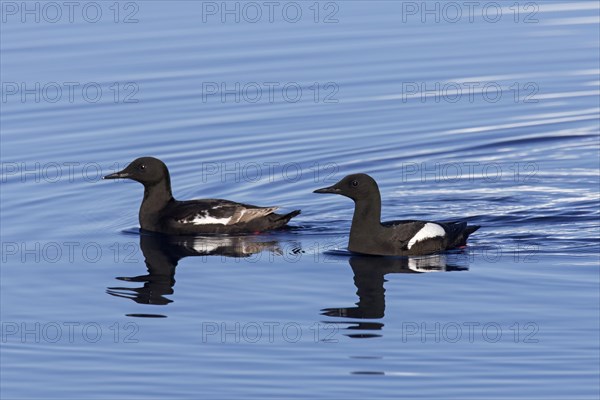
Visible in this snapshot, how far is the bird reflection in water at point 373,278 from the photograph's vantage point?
1739 cm

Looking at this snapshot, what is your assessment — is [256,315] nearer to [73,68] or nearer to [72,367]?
[72,367]

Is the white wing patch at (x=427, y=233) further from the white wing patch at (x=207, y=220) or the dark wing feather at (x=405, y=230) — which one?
the white wing patch at (x=207, y=220)

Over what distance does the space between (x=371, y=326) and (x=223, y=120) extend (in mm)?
10811

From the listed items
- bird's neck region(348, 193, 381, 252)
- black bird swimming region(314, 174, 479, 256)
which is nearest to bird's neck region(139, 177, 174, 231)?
black bird swimming region(314, 174, 479, 256)

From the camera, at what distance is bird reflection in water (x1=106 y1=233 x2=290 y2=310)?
19.0m

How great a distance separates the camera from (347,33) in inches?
1292

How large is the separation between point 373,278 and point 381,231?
3.82ft

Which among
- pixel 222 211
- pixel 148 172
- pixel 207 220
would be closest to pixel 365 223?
pixel 222 211

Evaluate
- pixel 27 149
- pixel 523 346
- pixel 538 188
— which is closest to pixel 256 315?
pixel 523 346

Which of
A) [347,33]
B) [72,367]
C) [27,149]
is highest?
[347,33]

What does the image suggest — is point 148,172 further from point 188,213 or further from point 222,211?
point 222,211

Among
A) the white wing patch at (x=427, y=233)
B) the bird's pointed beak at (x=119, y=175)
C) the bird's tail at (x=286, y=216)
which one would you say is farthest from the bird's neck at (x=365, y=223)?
the bird's pointed beak at (x=119, y=175)

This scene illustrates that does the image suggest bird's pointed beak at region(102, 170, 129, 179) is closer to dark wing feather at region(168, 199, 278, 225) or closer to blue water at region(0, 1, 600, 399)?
blue water at region(0, 1, 600, 399)

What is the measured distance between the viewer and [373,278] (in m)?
19.4
